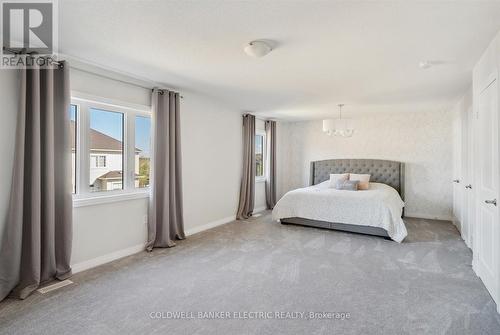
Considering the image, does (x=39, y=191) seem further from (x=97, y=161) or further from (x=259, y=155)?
(x=259, y=155)

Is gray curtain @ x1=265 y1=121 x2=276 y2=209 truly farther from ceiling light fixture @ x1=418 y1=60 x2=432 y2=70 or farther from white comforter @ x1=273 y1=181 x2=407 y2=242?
ceiling light fixture @ x1=418 y1=60 x2=432 y2=70

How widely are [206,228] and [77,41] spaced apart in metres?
3.33

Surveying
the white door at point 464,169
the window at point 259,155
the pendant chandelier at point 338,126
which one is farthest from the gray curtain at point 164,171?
the white door at point 464,169

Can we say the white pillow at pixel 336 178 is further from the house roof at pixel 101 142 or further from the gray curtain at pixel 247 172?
the house roof at pixel 101 142

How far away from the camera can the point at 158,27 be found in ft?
7.23

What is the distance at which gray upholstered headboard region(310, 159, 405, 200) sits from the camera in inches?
236

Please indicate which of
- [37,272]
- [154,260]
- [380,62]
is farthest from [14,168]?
[380,62]

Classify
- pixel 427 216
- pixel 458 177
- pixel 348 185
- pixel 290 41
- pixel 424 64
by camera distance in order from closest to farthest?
pixel 290 41 → pixel 424 64 → pixel 458 177 → pixel 348 185 → pixel 427 216

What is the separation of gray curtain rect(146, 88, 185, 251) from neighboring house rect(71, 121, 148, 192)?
433mm

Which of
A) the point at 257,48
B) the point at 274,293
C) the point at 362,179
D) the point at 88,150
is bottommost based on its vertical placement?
the point at 274,293

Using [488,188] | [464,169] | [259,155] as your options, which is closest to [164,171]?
[259,155]

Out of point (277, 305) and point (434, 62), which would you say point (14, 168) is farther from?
point (434, 62)

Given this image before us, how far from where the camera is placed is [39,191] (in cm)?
260

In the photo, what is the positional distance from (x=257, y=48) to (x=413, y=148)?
195 inches
